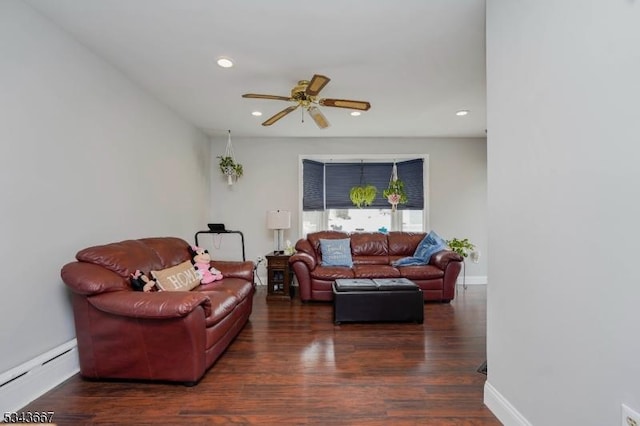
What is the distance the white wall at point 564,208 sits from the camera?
104cm

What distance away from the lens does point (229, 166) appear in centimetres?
488

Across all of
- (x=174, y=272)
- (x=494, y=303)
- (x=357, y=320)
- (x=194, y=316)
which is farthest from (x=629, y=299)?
(x=174, y=272)

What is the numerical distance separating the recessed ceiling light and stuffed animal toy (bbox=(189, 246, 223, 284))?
6.74 feet

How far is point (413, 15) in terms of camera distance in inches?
81.9

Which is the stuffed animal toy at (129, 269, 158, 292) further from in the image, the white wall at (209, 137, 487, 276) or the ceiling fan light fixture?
the white wall at (209, 137, 487, 276)

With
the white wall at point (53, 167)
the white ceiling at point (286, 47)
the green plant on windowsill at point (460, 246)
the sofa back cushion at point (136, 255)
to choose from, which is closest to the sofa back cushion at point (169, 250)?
the sofa back cushion at point (136, 255)

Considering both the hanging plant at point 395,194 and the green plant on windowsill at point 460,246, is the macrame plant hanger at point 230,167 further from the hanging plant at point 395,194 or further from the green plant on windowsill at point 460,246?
the green plant on windowsill at point 460,246

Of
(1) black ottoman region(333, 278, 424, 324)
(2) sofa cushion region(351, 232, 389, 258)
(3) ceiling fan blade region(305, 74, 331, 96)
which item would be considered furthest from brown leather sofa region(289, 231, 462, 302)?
(3) ceiling fan blade region(305, 74, 331, 96)

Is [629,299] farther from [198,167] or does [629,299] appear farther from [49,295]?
[198,167]

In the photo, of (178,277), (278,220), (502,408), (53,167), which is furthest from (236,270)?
(502,408)

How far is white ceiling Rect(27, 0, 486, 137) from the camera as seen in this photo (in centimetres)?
202

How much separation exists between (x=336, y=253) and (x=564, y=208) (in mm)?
3499

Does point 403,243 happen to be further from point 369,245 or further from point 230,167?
point 230,167

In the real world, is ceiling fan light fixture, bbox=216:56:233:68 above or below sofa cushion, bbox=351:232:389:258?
above
